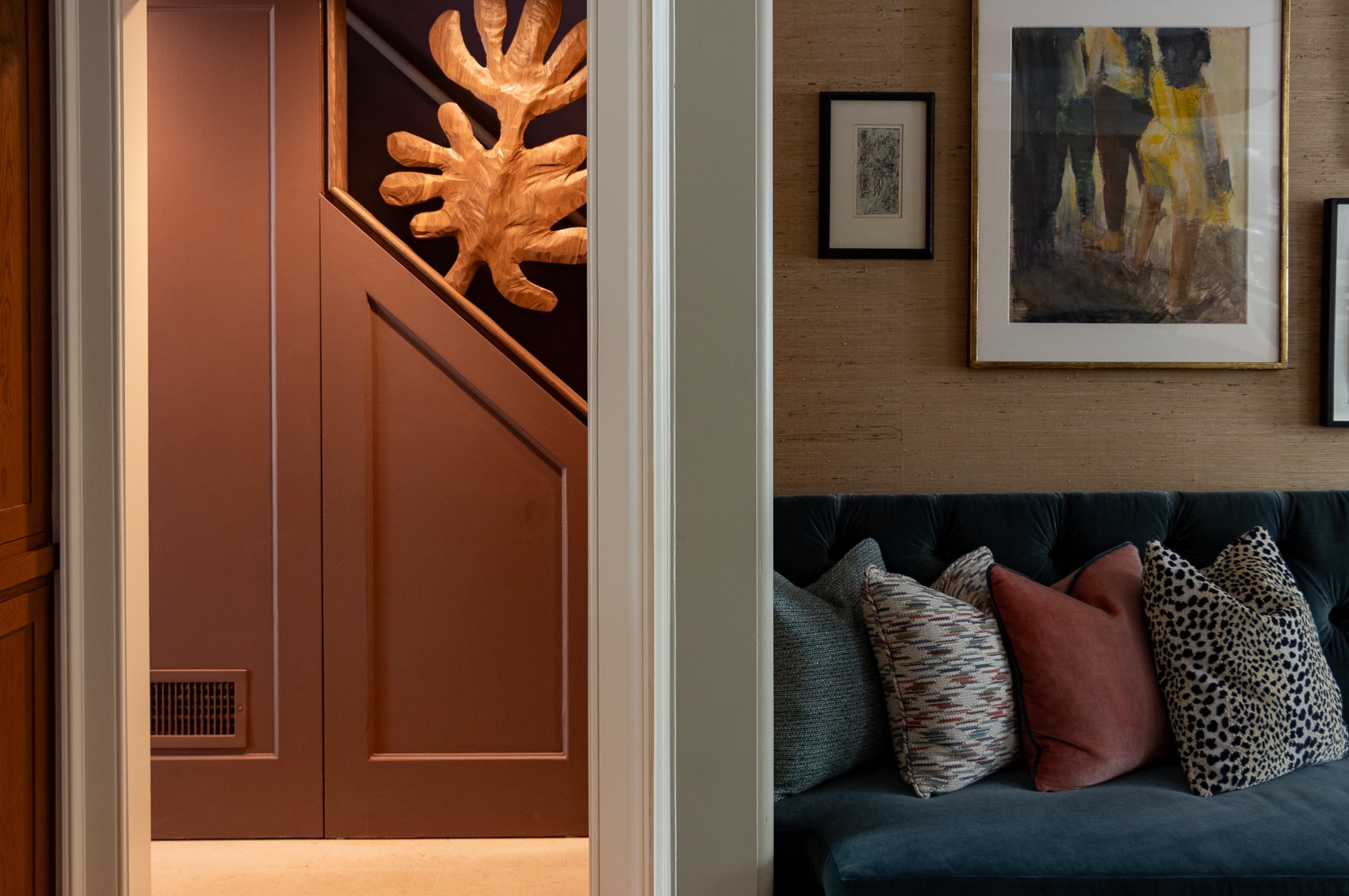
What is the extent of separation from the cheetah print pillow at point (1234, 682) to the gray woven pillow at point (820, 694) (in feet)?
1.60

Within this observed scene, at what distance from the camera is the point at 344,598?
2418 mm

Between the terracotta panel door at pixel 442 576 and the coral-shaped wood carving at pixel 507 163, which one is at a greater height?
the coral-shaped wood carving at pixel 507 163

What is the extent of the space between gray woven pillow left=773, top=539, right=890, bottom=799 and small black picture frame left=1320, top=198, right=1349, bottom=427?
1304mm

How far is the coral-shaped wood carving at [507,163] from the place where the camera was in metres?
2.38

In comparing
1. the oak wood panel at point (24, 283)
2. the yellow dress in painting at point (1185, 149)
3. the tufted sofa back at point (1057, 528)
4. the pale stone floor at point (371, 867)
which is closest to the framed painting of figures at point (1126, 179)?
the yellow dress in painting at point (1185, 149)

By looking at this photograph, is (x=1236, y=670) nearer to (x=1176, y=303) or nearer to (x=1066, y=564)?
(x=1066, y=564)

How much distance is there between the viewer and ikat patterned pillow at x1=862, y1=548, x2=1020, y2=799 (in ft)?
4.91

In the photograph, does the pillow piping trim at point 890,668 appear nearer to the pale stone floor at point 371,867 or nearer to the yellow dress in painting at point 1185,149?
the pale stone floor at point 371,867

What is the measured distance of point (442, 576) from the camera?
244 centimetres

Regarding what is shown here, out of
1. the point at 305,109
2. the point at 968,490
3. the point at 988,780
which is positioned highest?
the point at 305,109

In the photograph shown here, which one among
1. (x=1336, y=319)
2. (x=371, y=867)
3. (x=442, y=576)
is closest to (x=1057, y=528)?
(x=1336, y=319)

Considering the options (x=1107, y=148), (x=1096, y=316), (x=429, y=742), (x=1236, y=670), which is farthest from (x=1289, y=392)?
(x=429, y=742)

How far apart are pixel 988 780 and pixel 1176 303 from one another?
1192 millimetres

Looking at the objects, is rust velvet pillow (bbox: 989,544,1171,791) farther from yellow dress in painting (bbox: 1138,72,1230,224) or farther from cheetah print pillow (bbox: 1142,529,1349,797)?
yellow dress in painting (bbox: 1138,72,1230,224)
